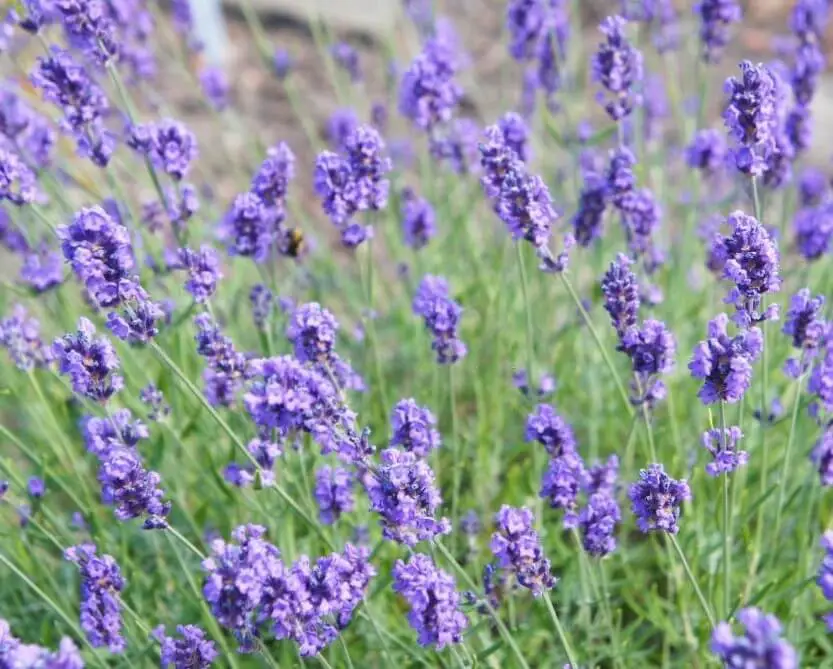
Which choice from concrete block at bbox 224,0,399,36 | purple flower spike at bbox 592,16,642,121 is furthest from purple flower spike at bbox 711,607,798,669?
concrete block at bbox 224,0,399,36

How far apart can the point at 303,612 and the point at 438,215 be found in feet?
9.18

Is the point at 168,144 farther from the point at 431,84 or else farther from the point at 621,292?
the point at 621,292

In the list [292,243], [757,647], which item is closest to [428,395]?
[292,243]

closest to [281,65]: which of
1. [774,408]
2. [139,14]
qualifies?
[139,14]

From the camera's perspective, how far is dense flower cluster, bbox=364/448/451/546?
2100 millimetres

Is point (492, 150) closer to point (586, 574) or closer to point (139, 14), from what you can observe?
point (586, 574)

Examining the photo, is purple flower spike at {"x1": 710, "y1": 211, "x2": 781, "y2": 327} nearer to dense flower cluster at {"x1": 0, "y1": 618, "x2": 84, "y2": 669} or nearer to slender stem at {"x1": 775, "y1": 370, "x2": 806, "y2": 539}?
slender stem at {"x1": 775, "y1": 370, "x2": 806, "y2": 539}

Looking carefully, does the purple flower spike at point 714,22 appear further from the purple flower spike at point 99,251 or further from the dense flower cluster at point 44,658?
the dense flower cluster at point 44,658

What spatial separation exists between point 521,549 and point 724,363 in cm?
53

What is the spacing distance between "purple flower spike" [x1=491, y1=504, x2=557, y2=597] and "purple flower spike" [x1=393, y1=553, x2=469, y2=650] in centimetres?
12

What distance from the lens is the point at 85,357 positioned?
2.38m

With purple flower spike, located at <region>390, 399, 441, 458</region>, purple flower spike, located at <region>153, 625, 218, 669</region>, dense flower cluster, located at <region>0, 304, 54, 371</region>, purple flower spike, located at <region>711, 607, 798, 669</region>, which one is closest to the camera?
purple flower spike, located at <region>711, 607, 798, 669</region>

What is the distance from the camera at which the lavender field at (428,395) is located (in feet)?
7.36

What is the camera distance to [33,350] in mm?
3168
